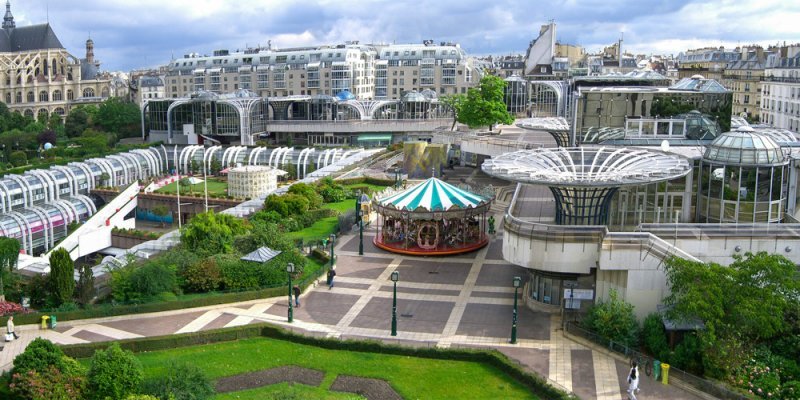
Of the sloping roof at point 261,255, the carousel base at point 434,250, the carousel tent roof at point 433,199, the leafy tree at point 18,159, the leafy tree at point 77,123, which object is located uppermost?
the leafy tree at point 77,123

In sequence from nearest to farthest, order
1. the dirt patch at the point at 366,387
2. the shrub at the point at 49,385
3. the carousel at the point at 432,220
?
the shrub at the point at 49,385
the dirt patch at the point at 366,387
the carousel at the point at 432,220

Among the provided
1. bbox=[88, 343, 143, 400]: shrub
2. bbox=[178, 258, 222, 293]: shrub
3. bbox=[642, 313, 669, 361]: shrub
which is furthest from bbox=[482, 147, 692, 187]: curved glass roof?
bbox=[88, 343, 143, 400]: shrub

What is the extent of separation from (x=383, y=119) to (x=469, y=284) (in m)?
72.0

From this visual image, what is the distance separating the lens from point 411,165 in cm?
7325

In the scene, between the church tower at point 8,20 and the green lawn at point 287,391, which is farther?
the church tower at point 8,20

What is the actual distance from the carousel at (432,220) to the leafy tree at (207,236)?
9.86 m

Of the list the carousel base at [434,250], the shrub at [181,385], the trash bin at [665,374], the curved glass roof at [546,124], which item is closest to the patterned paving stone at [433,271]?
the carousel base at [434,250]

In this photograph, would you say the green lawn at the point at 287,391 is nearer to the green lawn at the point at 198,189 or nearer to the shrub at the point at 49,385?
the shrub at the point at 49,385

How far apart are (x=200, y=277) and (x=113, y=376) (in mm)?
13345

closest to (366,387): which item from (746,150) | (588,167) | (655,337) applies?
(655,337)

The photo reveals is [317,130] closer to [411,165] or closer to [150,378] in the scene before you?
[411,165]

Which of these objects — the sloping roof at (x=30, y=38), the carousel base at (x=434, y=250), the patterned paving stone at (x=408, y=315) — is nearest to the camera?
the patterned paving stone at (x=408, y=315)

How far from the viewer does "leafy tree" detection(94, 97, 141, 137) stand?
118438mm

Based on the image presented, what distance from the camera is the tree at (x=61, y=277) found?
35.7 meters
